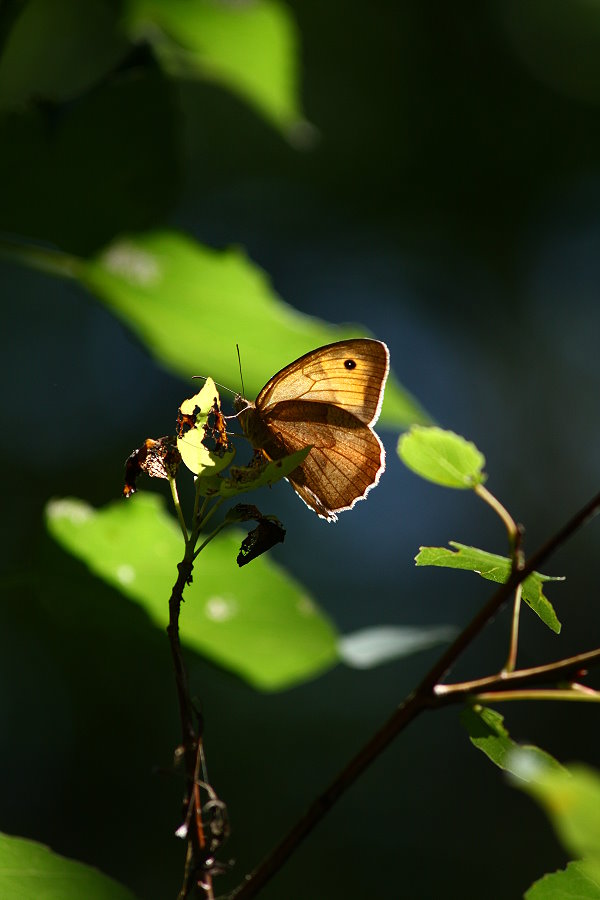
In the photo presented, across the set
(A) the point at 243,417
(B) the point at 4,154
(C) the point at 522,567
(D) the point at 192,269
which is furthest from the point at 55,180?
(C) the point at 522,567

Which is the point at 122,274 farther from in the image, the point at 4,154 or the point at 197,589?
the point at 197,589

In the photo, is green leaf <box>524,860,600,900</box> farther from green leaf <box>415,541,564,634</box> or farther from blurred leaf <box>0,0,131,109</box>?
blurred leaf <box>0,0,131,109</box>

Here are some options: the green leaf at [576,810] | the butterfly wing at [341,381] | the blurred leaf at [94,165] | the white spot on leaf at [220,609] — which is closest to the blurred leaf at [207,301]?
the blurred leaf at [94,165]

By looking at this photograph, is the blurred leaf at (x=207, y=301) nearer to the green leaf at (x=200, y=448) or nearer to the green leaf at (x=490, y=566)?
the green leaf at (x=490, y=566)

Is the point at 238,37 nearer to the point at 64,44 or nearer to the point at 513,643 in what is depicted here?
the point at 513,643

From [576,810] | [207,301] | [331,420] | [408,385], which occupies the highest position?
[576,810]

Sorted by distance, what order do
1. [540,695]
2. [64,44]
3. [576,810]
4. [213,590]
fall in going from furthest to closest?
[64,44] < [213,590] < [540,695] < [576,810]

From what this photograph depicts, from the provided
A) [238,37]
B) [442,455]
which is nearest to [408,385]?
[238,37]
